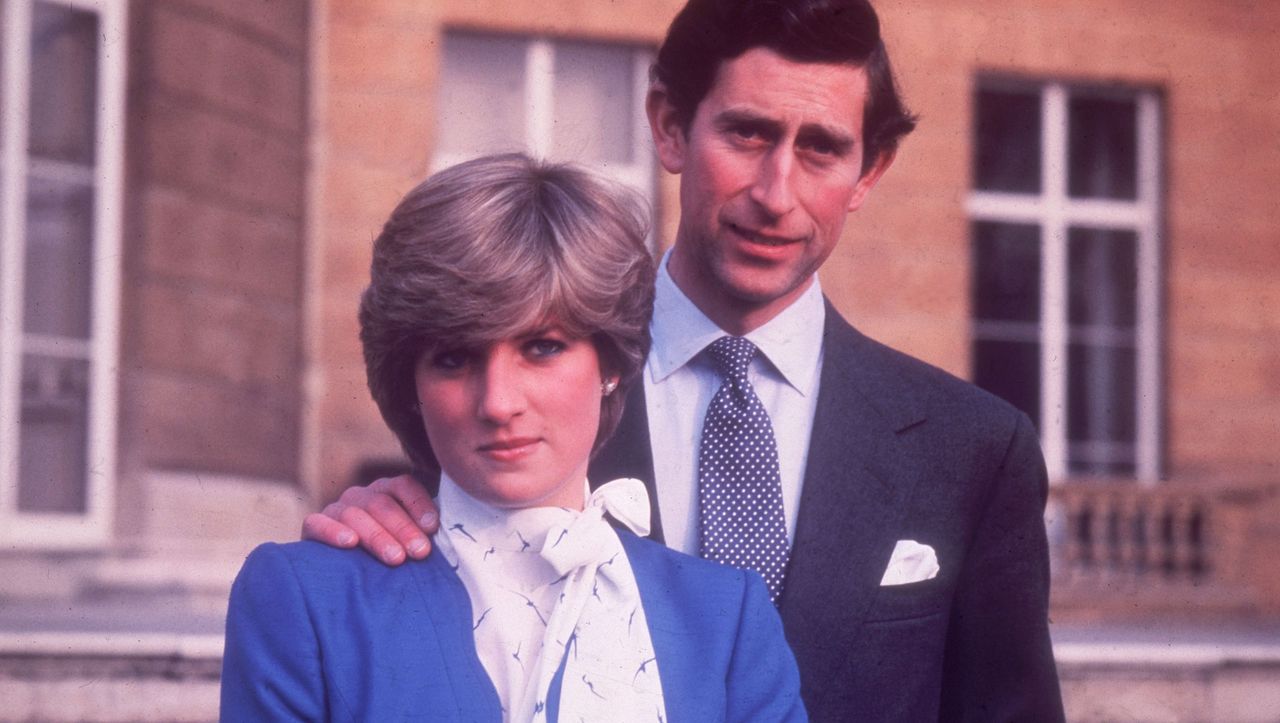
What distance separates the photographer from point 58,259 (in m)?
7.25

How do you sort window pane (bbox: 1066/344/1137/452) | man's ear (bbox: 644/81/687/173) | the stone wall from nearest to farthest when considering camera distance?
1. man's ear (bbox: 644/81/687/173)
2. the stone wall
3. window pane (bbox: 1066/344/1137/452)

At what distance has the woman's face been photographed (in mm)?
2047

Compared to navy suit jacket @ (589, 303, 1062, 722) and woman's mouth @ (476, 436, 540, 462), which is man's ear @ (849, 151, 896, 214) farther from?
woman's mouth @ (476, 436, 540, 462)

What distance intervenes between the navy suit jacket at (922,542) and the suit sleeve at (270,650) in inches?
23.3

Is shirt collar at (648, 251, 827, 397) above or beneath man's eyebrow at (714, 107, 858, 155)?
beneath

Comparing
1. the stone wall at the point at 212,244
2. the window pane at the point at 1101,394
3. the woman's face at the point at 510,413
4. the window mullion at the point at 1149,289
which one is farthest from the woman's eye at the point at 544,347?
the window mullion at the point at 1149,289

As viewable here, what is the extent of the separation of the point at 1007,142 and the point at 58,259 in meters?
5.71

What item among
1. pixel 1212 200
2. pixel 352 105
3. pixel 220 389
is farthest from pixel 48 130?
pixel 1212 200

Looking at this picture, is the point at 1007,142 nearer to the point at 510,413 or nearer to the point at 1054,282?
the point at 1054,282

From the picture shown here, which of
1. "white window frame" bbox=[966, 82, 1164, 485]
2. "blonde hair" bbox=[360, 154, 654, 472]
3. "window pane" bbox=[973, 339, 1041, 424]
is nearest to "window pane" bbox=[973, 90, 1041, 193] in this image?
"white window frame" bbox=[966, 82, 1164, 485]

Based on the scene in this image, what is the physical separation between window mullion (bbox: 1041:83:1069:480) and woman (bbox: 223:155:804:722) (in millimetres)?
8205

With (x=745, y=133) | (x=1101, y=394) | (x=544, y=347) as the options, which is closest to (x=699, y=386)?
(x=745, y=133)

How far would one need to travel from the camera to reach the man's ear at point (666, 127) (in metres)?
2.68

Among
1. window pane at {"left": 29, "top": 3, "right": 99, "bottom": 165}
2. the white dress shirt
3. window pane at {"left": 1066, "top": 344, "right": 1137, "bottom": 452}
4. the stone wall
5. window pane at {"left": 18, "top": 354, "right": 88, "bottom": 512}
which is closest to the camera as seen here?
the white dress shirt
